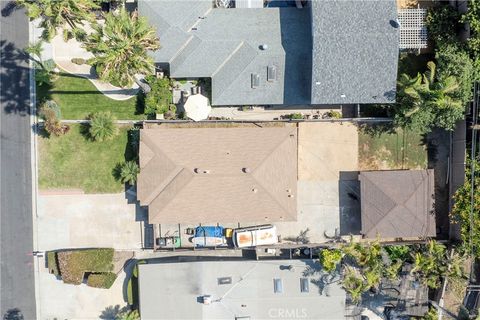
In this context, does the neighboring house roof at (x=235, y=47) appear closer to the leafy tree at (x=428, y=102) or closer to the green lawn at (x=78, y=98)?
the green lawn at (x=78, y=98)

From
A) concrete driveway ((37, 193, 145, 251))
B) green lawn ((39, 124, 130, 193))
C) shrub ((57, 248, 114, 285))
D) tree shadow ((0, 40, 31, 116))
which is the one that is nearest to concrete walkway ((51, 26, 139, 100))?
tree shadow ((0, 40, 31, 116))

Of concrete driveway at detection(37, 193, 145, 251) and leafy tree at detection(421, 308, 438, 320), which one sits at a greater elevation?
concrete driveway at detection(37, 193, 145, 251)

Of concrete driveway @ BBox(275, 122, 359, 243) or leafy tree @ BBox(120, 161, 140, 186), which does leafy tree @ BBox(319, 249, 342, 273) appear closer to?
concrete driveway @ BBox(275, 122, 359, 243)

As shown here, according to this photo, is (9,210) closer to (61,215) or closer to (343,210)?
(61,215)

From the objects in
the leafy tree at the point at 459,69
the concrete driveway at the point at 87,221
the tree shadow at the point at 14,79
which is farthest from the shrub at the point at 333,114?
the tree shadow at the point at 14,79

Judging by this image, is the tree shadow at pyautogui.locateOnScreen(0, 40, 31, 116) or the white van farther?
the tree shadow at pyautogui.locateOnScreen(0, 40, 31, 116)

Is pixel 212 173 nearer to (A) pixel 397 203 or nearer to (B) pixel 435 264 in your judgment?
(A) pixel 397 203

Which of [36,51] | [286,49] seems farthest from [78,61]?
[286,49]
